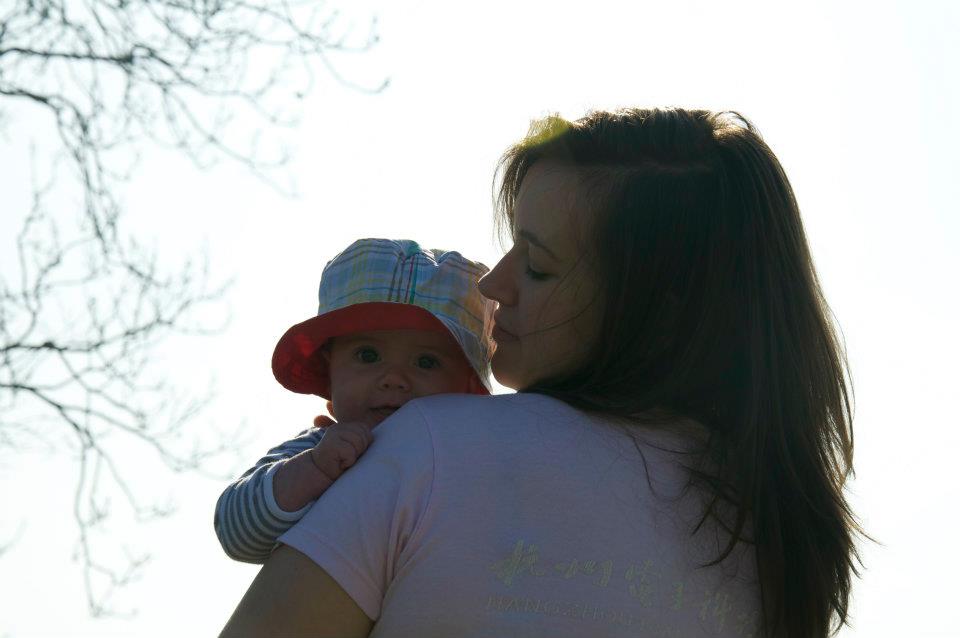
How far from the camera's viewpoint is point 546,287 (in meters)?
2.07

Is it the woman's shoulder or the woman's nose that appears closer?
the woman's shoulder

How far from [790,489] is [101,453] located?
4852 mm

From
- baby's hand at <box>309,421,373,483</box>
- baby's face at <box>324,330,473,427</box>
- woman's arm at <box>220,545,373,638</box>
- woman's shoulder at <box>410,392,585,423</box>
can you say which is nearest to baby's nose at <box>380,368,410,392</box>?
baby's face at <box>324,330,473,427</box>

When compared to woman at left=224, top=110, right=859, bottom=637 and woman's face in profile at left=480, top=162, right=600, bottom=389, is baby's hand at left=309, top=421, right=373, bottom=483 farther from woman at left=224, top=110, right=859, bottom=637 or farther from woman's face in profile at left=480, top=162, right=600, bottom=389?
woman's face in profile at left=480, top=162, right=600, bottom=389

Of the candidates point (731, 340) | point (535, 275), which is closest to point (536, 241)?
point (535, 275)

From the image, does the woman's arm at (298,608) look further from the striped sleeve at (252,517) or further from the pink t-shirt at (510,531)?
the striped sleeve at (252,517)

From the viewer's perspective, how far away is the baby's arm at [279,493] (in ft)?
6.16

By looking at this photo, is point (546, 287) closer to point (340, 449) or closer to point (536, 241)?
point (536, 241)

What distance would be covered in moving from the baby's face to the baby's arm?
0.43 metres

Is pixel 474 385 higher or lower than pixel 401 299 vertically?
lower

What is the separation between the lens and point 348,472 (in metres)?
1.70

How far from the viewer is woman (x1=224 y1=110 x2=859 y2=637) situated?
1602 mm

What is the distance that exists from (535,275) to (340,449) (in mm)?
468

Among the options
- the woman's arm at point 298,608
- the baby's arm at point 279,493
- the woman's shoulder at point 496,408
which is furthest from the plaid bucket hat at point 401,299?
the woman's arm at point 298,608
